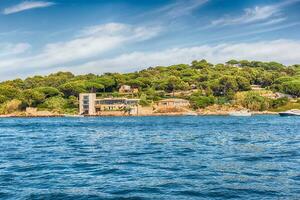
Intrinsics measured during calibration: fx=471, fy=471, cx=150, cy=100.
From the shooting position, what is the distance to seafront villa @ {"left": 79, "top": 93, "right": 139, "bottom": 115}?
140 metres

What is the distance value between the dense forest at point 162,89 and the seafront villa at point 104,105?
3990 mm

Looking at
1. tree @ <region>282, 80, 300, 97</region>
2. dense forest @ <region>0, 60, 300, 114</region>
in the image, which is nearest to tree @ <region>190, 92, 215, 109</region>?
dense forest @ <region>0, 60, 300, 114</region>

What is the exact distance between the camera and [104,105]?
14512 centimetres

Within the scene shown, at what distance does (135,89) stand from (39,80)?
39365 millimetres

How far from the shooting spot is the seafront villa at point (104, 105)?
459ft

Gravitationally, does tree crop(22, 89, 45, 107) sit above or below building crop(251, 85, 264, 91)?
below

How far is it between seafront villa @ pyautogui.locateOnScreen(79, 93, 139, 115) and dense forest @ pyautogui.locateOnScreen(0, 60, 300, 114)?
13.1ft

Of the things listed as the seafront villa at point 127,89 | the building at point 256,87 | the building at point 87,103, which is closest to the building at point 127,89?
the seafront villa at point 127,89

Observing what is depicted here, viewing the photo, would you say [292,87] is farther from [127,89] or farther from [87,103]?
[87,103]

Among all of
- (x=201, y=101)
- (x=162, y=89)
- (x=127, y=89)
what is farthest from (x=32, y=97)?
(x=201, y=101)

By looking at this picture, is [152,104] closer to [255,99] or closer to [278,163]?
[255,99]

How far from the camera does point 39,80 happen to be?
6880 inches

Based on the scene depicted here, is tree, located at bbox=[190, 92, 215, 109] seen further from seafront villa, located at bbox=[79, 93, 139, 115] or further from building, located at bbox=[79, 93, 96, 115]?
building, located at bbox=[79, 93, 96, 115]

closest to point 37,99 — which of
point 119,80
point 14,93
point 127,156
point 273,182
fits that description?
point 14,93
